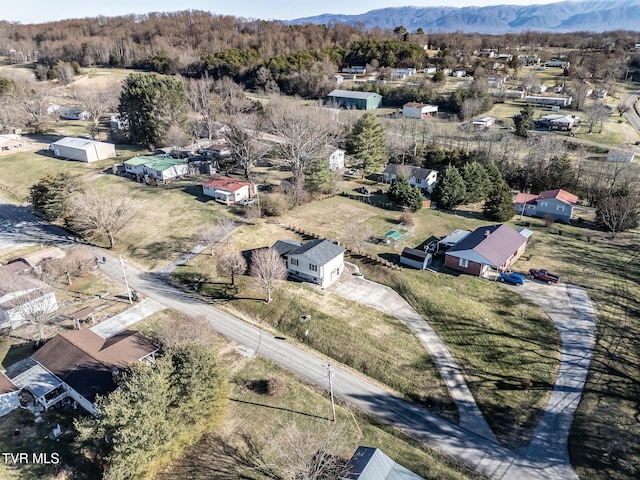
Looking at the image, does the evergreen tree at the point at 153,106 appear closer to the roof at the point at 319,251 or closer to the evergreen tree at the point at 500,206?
the roof at the point at 319,251

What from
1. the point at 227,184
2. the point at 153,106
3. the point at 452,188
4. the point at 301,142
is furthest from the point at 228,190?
the point at 153,106

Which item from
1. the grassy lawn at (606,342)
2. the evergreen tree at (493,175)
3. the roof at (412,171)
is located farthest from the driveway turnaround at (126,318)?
the evergreen tree at (493,175)

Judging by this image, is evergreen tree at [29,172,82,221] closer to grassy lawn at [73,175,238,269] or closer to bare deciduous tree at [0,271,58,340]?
grassy lawn at [73,175,238,269]

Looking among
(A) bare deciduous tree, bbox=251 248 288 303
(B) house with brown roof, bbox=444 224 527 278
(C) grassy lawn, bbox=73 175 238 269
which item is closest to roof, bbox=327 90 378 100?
(C) grassy lawn, bbox=73 175 238 269

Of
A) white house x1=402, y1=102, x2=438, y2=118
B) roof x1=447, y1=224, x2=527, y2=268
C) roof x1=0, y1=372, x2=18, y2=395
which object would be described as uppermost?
white house x1=402, y1=102, x2=438, y2=118

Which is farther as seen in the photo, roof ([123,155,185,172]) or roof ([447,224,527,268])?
A: roof ([123,155,185,172])

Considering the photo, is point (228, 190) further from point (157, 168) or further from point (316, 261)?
point (316, 261)
